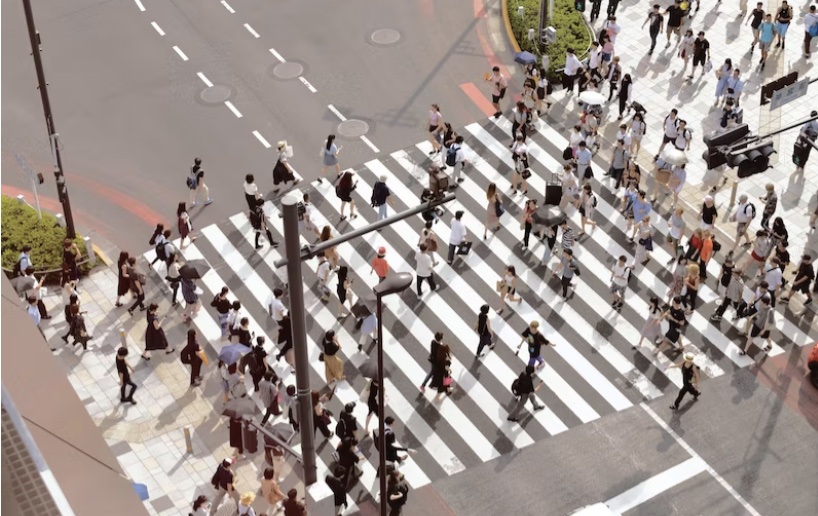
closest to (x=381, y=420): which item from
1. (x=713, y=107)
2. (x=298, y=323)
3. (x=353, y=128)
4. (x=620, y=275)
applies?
(x=298, y=323)

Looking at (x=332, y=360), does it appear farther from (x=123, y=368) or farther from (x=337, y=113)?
(x=337, y=113)

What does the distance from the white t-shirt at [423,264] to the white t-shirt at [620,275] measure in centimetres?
411

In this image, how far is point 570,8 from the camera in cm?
3734

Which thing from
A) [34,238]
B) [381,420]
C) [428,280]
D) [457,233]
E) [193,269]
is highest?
[34,238]

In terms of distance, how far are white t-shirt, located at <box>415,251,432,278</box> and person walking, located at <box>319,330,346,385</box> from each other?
2.79 m

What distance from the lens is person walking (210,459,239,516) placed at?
22.6 m

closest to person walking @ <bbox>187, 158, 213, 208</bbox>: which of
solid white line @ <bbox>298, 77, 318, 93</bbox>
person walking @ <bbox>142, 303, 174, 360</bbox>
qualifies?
person walking @ <bbox>142, 303, 174, 360</bbox>

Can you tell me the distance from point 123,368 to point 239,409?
3639 millimetres

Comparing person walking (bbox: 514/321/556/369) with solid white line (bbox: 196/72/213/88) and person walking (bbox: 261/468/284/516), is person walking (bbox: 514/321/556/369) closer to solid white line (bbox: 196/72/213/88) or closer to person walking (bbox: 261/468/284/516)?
person walking (bbox: 261/468/284/516)

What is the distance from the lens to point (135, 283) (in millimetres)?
27203

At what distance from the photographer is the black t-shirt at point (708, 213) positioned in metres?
28.7

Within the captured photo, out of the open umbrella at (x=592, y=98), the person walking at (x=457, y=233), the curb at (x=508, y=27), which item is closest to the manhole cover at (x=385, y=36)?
the curb at (x=508, y=27)

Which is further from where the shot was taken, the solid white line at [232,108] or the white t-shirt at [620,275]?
the solid white line at [232,108]

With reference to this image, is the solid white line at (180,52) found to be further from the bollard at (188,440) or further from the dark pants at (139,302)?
the bollard at (188,440)
